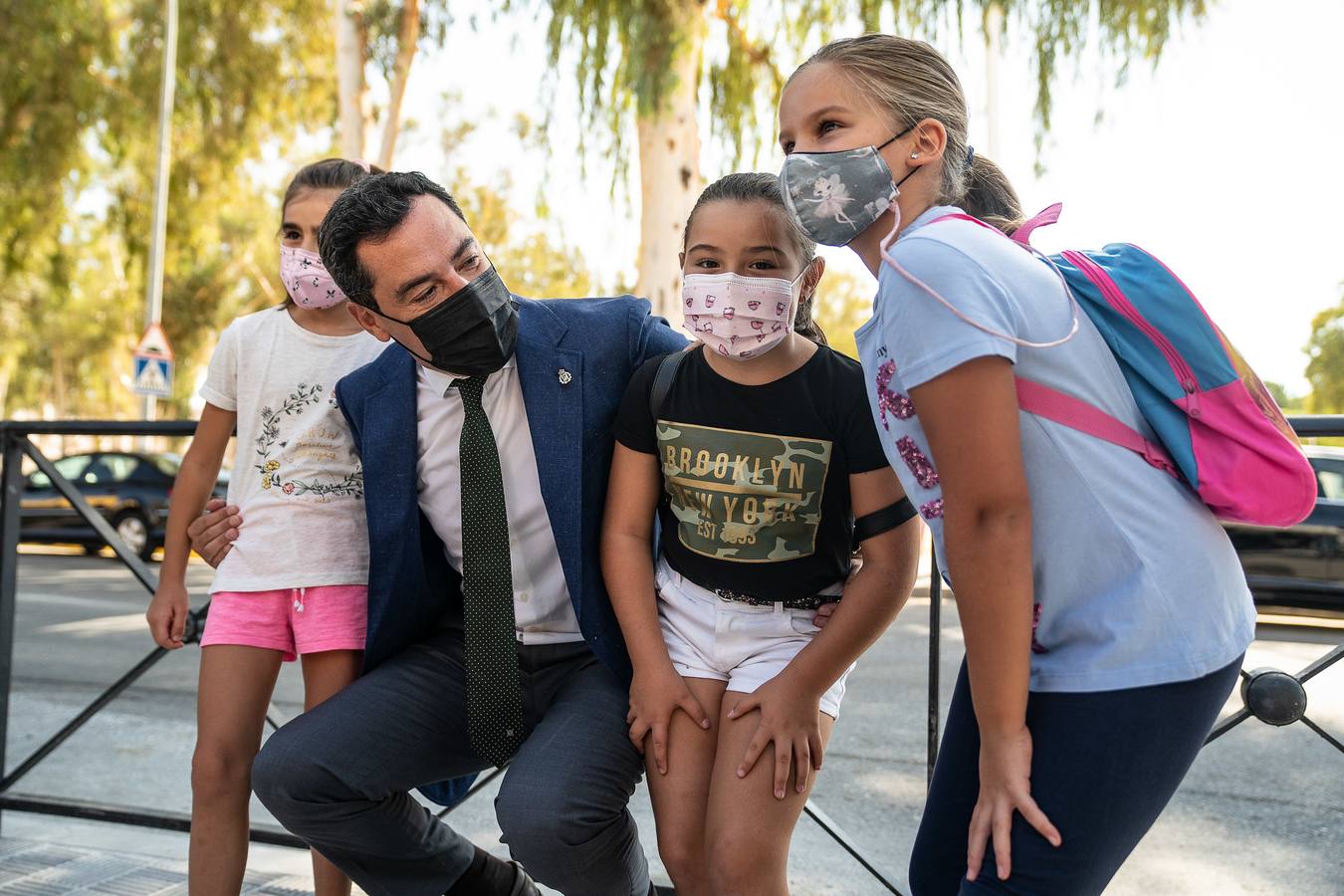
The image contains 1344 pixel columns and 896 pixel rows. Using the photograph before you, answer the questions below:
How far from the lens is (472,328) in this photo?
8.18ft

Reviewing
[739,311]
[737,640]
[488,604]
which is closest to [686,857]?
[737,640]

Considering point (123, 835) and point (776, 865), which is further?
point (123, 835)

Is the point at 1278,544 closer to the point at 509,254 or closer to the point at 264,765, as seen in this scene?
the point at 264,765

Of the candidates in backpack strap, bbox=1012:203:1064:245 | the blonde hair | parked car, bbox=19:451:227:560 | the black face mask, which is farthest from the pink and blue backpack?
parked car, bbox=19:451:227:560

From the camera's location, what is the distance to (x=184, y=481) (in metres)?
2.86

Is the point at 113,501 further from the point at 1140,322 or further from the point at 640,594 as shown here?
the point at 1140,322

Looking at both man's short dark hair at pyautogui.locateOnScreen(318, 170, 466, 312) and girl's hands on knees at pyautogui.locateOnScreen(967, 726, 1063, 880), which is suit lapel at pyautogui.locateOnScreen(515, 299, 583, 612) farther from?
girl's hands on knees at pyautogui.locateOnScreen(967, 726, 1063, 880)

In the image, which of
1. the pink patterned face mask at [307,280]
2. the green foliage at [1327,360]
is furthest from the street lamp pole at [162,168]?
the green foliage at [1327,360]

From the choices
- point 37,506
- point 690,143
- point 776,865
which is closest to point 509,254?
point 37,506

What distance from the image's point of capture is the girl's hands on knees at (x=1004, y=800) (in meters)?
1.53

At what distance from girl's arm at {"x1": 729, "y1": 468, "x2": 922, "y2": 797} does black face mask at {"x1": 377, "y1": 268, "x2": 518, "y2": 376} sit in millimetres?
822

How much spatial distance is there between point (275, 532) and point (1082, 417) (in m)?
1.85

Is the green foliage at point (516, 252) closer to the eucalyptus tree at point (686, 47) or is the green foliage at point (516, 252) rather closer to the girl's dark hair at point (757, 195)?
the eucalyptus tree at point (686, 47)

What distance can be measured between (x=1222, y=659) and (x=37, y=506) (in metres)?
17.6
